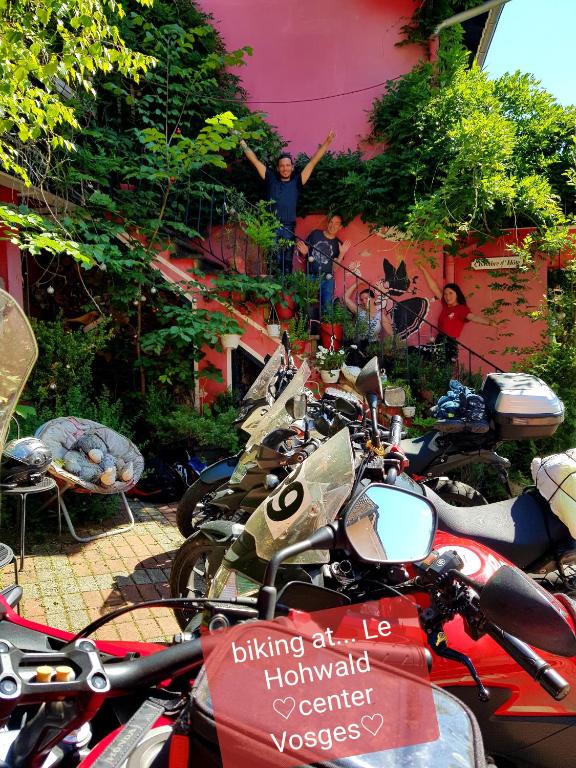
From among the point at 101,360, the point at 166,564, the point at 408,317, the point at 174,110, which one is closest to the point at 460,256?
the point at 408,317

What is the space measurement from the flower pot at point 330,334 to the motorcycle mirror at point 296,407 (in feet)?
14.2

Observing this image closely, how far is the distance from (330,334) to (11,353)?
21.2 ft

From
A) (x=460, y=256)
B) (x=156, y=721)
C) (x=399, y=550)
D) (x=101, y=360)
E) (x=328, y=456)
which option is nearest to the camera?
(x=156, y=721)

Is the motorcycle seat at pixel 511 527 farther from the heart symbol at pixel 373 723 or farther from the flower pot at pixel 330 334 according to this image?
the flower pot at pixel 330 334

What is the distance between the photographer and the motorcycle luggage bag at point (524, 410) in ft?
13.0

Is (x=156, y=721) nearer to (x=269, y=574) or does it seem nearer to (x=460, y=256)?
(x=269, y=574)

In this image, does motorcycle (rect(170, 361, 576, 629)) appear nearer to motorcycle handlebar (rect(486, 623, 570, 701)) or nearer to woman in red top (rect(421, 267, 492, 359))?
motorcycle handlebar (rect(486, 623, 570, 701))

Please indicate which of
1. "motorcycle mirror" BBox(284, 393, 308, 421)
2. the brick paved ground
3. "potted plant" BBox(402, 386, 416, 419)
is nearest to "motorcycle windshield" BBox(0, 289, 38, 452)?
"motorcycle mirror" BBox(284, 393, 308, 421)

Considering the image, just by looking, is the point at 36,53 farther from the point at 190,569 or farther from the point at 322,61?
the point at 322,61

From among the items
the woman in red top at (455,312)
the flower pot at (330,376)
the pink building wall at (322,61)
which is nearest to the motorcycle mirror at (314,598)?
the flower pot at (330,376)

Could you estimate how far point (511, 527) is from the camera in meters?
2.79

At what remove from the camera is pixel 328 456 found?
190cm

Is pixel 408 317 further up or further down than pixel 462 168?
further down

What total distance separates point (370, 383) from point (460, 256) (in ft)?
21.1
